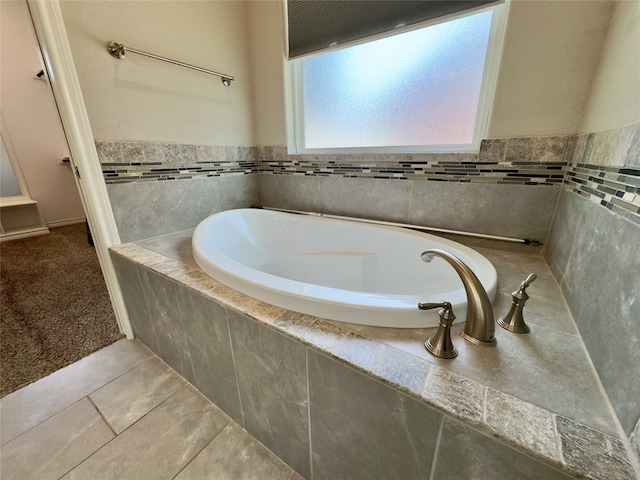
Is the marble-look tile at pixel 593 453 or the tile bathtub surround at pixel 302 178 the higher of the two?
the tile bathtub surround at pixel 302 178

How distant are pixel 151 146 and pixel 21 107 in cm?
304

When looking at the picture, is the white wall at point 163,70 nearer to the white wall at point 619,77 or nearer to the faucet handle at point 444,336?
the faucet handle at point 444,336

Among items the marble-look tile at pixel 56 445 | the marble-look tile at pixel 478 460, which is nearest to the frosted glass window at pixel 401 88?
the marble-look tile at pixel 478 460

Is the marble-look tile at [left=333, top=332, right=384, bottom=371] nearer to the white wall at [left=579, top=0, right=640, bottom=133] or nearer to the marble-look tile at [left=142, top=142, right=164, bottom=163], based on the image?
the white wall at [left=579, top=0, right=640, bottom=133]

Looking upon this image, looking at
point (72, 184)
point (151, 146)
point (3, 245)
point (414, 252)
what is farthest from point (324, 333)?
point (72, 184)

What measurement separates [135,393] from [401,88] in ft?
6.60

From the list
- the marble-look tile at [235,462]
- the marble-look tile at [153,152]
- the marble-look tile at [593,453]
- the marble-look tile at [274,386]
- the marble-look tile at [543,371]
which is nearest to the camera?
the marble-look tile at [593,453]

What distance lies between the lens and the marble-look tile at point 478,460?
0.41 m

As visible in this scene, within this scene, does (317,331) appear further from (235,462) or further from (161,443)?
(161,443)

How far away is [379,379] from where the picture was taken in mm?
533

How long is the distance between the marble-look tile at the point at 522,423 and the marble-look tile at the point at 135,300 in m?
1.32

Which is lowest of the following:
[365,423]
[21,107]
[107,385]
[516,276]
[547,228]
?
[107,385]

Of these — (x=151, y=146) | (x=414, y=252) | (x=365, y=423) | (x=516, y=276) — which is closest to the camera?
(x=365, y=423)

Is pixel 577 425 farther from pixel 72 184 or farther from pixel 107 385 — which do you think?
pixel 72 184
